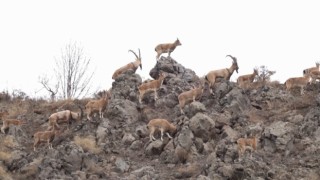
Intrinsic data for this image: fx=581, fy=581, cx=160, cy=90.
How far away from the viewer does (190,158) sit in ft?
73.0

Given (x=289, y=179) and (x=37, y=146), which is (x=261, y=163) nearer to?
(x=289, y=179)

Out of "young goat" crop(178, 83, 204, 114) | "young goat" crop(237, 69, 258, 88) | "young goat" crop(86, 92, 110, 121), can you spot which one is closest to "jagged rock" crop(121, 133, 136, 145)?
"young goat" crop(86, 92, 110, 121)

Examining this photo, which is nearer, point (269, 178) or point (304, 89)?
point (269, 178)

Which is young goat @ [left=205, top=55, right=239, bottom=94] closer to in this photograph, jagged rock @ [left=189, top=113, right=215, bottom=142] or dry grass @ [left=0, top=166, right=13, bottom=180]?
jagged rock @ [left=189, top=113, right=215, bottom=142]

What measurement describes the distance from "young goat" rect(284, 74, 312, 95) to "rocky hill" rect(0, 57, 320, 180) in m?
0.46

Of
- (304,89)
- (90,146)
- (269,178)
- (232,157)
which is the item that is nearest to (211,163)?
(232,157)

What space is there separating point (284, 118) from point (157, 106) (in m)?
5.77

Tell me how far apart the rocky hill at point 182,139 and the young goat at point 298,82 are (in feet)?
1.50

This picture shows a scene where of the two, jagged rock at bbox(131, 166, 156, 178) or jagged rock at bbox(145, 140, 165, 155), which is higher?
jagged rock at bbox(145, 140, 165, 155)

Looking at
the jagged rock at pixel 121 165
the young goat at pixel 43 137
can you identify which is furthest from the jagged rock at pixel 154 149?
the young goat at pixel 43 137

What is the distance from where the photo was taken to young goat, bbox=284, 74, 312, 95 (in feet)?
85.6

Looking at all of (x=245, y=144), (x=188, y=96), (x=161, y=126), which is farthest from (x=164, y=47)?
(x=245, y=144)

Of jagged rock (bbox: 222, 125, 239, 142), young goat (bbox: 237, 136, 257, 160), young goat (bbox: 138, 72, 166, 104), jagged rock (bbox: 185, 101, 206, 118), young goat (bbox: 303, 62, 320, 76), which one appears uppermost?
young goat (bbox: 303, 62, 320, 76)

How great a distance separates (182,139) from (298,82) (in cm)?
677
